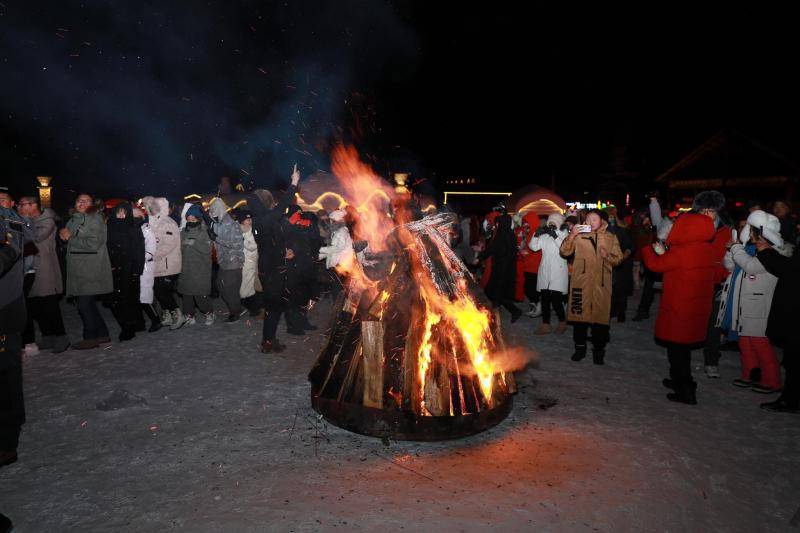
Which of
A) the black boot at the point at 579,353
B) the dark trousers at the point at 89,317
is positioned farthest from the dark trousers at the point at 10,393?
the black boot at the point at 579,353

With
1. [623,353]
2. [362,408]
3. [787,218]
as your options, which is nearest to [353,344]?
[362,408]

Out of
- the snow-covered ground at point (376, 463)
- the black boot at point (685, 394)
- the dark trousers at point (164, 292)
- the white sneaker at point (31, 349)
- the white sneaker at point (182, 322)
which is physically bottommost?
the snow-covered ground at point (376, 463)

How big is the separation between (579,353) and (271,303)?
14.3 feet

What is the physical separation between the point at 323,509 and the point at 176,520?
3.05 ft

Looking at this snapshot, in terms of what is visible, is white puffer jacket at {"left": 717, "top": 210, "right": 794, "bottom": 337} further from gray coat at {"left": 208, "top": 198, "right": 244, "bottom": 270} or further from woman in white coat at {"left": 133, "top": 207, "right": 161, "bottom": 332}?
woman in white coat at {"left": 133, "top": 207, "right": 161, "bottom": 332}

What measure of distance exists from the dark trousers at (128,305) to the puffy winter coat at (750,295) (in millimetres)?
8349

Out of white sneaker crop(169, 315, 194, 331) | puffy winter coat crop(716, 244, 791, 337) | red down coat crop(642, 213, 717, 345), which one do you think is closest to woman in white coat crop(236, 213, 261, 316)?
white sneaker crop(169, 315, 194, 331)

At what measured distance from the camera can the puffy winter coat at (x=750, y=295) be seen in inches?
231

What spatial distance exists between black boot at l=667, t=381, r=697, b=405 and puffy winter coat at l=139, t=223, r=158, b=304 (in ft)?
24.9

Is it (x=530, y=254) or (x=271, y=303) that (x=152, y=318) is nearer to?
(x=271, y=303)

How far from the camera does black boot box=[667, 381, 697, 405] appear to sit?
557cm

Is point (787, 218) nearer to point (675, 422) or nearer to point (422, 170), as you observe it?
point (675, 422)

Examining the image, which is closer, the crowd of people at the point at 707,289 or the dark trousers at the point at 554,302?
the crowd of people at the point at 707,289

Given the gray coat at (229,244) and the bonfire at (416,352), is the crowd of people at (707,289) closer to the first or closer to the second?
the bonfire at (416,352)
